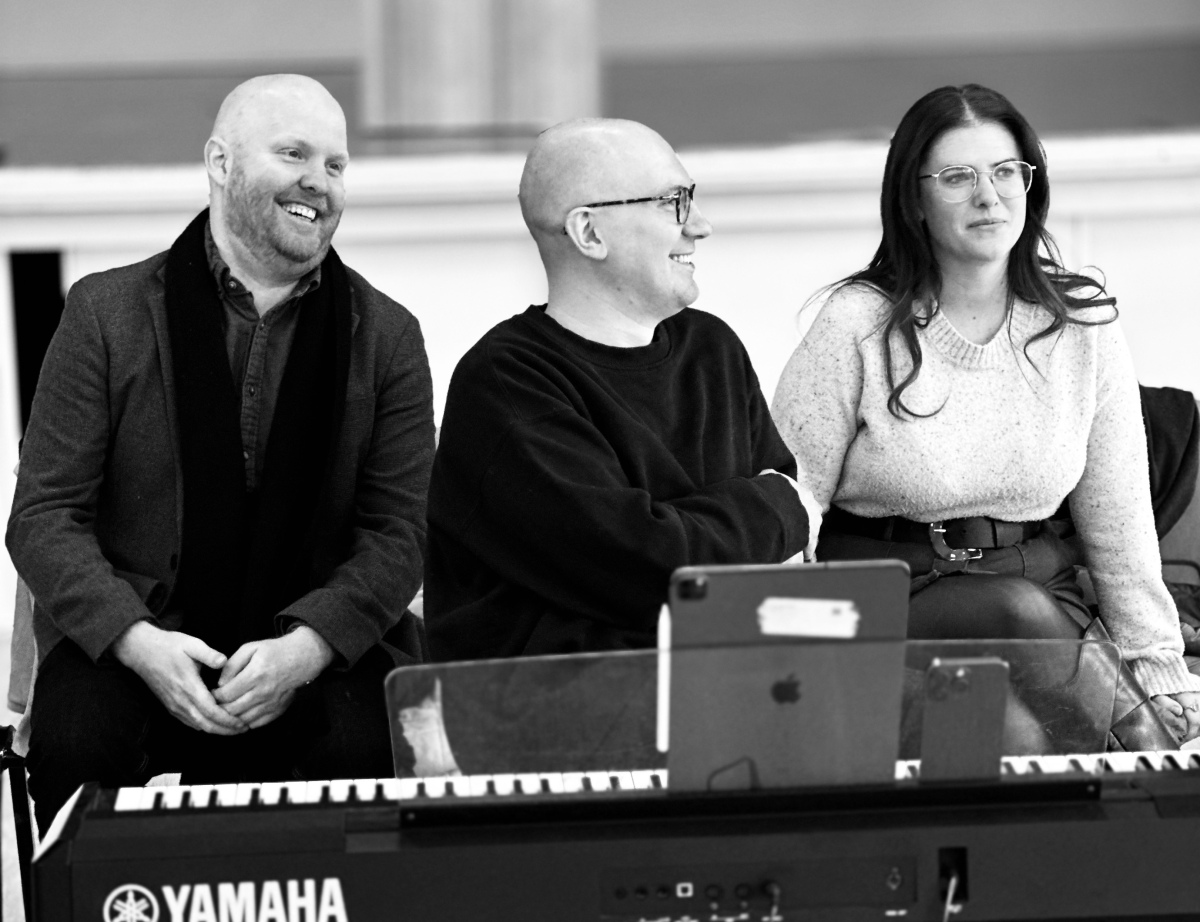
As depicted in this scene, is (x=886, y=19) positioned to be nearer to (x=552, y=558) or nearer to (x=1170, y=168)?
(x=1170, y=168)

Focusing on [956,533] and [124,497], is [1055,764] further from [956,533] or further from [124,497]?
[124,497]

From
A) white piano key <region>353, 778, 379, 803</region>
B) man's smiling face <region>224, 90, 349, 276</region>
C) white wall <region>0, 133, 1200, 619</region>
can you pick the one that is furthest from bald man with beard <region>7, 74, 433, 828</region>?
white wall <region>0, 133, 1200, 619</region>

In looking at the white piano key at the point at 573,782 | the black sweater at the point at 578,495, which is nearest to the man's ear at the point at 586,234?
the black sweater at the point at 578,495

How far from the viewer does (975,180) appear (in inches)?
88.3

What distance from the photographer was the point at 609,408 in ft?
6.20

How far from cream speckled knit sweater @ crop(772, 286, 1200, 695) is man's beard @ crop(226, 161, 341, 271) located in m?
0.73

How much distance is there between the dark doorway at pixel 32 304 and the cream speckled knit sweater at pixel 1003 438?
2.16 m

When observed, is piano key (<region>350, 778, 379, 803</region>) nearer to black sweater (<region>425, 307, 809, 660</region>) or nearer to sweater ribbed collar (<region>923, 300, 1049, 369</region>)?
black sweater (<region>425, 307, 809, 660</region>)

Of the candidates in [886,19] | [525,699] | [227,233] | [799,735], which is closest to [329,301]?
[227,233]

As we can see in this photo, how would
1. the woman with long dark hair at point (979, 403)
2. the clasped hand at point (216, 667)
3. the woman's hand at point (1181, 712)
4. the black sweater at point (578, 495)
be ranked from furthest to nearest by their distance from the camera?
the woman with long dark hair at point (979, 403) → the woman's hand at point (1181, 712) → the clasped hand at point (216, 667) → the black sweater at point (578, 495)

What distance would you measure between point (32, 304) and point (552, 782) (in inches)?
113

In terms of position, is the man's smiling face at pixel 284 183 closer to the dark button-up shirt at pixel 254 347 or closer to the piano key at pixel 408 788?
the dark button-up shirt at pixel 254 347

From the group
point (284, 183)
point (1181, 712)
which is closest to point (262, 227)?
point (284, 183)

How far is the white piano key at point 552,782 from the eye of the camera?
50.8 inches
